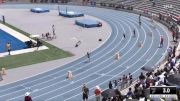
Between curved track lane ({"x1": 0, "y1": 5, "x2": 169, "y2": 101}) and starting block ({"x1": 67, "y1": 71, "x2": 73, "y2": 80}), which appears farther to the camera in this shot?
starting block ({"x1": 67, "y1": 71, "x2": 73, "y2": 80})

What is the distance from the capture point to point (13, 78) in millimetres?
32219

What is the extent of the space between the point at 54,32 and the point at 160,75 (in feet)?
77.4

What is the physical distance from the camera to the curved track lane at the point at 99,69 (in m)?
28.7

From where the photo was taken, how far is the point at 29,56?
38.4 metres

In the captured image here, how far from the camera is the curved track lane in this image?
28.7m

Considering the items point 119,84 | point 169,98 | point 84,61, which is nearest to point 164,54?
point 84,61

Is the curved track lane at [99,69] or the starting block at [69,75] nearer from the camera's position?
the curved track lane at [99,69]

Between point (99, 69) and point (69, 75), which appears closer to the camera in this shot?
point (69, 75)

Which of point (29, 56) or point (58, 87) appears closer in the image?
point (58, 87)

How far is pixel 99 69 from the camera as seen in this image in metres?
33.8

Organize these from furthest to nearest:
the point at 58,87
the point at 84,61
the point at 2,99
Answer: the point at 84,61
the point at 58,87
the point at 2,99

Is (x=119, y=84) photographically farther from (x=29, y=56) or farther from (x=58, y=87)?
(x=29, y=56)

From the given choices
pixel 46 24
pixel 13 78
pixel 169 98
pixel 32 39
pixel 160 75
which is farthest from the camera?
pixel 46 24

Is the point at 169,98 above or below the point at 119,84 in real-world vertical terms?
above
